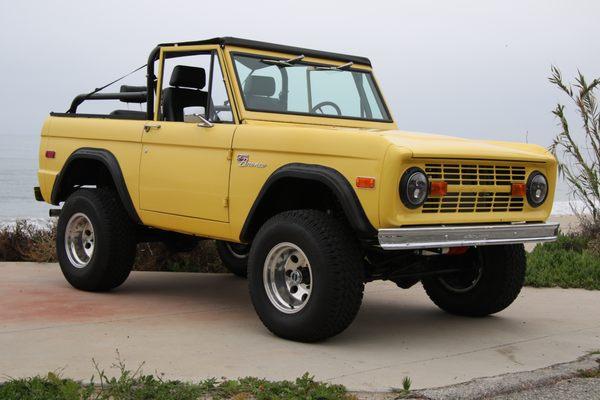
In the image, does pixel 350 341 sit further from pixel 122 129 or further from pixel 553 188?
pixel 122 129

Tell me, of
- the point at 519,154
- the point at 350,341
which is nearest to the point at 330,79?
the point at 519,154

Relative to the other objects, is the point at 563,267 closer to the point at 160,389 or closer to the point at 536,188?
the point at 536,188

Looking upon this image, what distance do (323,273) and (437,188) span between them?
0.89 metres

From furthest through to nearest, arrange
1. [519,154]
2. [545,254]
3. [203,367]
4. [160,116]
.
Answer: [545,254] < [160,116] < [519,154] < [203,367]

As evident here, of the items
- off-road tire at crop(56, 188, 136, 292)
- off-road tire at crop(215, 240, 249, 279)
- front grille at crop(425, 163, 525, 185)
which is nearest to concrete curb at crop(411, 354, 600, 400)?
front grille at crop(425, 163, 525, 185)

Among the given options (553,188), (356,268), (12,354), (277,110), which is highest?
(277,110)

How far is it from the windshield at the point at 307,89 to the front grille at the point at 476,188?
164 centimetres

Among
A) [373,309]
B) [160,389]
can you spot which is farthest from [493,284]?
[160,389]

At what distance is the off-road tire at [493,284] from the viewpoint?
6.73 meters

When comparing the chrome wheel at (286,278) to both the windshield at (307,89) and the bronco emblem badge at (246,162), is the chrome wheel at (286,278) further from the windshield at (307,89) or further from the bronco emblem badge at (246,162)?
the windshield at (307,89)

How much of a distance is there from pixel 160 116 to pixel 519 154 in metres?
2.92

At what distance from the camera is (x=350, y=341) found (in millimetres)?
6027

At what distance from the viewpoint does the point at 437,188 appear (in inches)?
222

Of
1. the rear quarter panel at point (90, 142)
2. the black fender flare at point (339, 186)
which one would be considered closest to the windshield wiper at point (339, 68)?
the rear quarter panel at point (90, 142)
